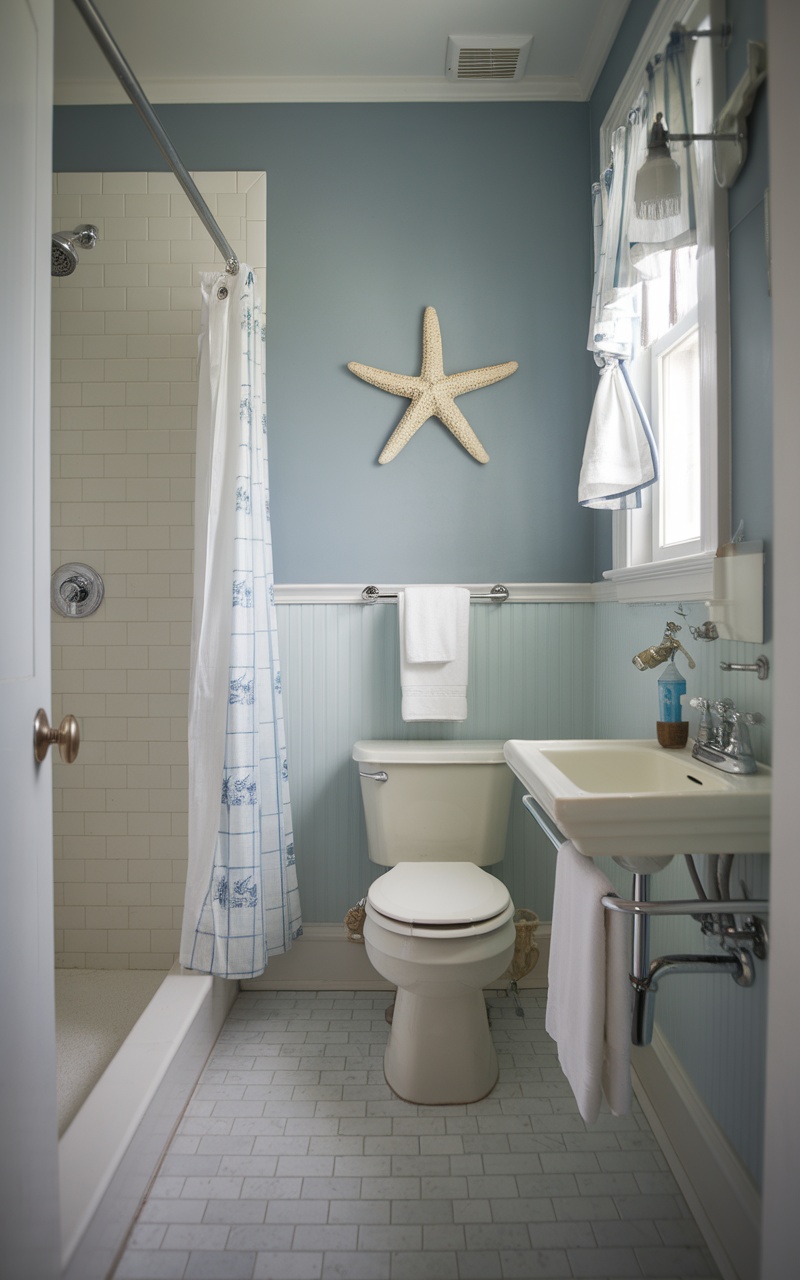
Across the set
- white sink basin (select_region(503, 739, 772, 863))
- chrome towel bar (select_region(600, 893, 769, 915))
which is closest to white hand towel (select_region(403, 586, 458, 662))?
white sink basin (select_region(503, 739, 772, 863))

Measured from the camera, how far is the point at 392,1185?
150 cm

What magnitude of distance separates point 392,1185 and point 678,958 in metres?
0.77

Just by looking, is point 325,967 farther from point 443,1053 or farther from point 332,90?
point 332,90

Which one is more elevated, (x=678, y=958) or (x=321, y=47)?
(x=321, y=47)

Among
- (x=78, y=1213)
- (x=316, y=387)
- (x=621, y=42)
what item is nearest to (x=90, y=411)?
(x=316, y=387)

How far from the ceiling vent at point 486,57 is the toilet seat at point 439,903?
7.39ft

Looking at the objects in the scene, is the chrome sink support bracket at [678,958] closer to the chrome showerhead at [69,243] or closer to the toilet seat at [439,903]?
the toilet seat at [439,903]

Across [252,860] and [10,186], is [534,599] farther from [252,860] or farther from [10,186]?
[10,186]

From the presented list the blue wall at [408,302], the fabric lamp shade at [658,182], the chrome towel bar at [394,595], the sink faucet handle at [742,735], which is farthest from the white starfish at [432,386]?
the sink faucet handle at [742,735]

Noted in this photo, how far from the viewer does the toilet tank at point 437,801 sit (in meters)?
2.11

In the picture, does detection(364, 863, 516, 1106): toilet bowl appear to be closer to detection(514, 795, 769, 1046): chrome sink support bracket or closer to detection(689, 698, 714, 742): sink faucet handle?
detection(514, 795, 769, 1046): chrome sink support bracket

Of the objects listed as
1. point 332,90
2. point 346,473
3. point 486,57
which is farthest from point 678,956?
point 332,90

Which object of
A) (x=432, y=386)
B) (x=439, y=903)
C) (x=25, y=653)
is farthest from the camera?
(x=432, y=386)

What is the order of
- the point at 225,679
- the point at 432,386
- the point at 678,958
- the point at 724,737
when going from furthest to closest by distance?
the point at 432,386 → the point at 225,679 → the point at 724,737 → the point at 678,958
